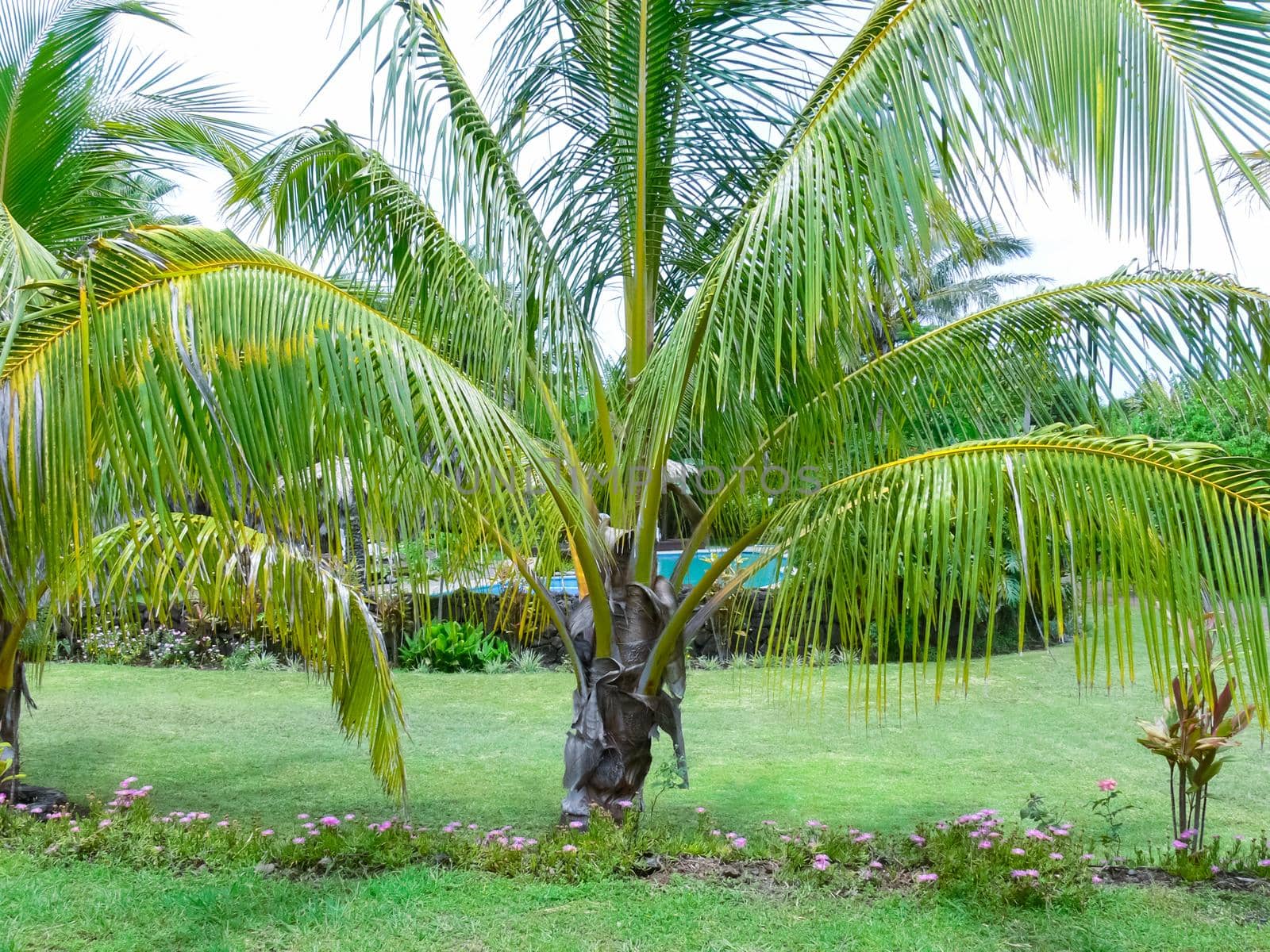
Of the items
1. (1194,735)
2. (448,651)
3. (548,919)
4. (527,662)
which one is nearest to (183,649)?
(448,651)

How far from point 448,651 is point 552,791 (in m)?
4.99

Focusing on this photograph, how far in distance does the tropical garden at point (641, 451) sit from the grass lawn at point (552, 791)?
0.04 m

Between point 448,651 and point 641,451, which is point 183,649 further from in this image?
point 641,451

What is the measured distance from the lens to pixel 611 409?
5164 mm

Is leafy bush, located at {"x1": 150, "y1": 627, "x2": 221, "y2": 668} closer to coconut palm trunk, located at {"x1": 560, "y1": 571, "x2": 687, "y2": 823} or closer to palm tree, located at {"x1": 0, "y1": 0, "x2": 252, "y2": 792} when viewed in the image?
palm tree, located at {"x1": 0, "y1": 0, "x2": 252, "y2": 792}

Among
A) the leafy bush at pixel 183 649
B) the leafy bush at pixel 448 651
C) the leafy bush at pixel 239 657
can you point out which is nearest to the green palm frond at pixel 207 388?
the leafy bush at pixel 448 651

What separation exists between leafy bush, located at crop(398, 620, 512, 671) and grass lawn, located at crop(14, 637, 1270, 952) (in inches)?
18.9

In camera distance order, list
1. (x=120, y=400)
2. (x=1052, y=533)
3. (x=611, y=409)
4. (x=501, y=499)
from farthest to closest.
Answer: (x=611, y=409), (x=501, y=499), (x=1052, y=533), (x=120, y=400)

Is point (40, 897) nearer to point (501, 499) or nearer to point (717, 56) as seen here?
point (501, 499)

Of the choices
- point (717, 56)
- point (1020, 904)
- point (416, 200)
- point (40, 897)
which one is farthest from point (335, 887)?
point (717, 56)

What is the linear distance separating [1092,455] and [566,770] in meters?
2.83

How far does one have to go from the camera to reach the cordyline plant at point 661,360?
9.26 ft

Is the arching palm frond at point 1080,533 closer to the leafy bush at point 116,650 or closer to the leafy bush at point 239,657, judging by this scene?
the leafy bush at point 239,657

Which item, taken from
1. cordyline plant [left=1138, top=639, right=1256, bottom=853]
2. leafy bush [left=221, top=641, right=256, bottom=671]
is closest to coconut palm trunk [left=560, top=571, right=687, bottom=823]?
cordyline plant [left=1138, top=639, right=1256, bottom=853]
